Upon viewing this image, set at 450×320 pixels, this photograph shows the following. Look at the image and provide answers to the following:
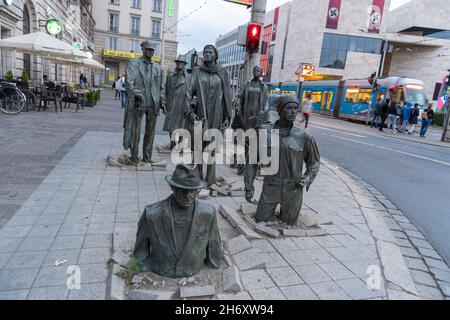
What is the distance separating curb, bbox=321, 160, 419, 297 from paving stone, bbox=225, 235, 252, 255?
1360 mm

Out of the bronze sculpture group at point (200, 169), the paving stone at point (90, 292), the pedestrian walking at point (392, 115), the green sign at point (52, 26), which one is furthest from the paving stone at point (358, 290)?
the pedestrian walking at point (392, 115)

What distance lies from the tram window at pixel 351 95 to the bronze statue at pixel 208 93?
2162 centimetres

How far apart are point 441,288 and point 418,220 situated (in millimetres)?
2389

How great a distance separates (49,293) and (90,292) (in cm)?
30

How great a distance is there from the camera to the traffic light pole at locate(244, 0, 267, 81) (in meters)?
6.96

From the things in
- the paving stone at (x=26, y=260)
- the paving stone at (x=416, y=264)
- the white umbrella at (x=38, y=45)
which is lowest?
the paving stone at (x=26, y=260)

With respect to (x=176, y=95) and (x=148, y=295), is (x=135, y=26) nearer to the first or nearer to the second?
(x=176, y=95)

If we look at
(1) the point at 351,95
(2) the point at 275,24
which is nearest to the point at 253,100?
(1) the point at 351,95

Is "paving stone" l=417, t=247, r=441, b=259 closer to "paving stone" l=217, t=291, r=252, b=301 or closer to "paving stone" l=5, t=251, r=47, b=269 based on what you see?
"paving stone" l=217, t=291, r=252, b=301

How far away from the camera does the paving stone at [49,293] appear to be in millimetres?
2541

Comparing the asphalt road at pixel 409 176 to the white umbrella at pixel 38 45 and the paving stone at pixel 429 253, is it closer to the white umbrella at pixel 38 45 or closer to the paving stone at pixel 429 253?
the paving stone at pixel 429 253

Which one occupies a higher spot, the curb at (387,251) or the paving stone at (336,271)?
the paving stone at (336,271)

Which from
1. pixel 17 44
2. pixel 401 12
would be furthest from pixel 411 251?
pixel 401 12
